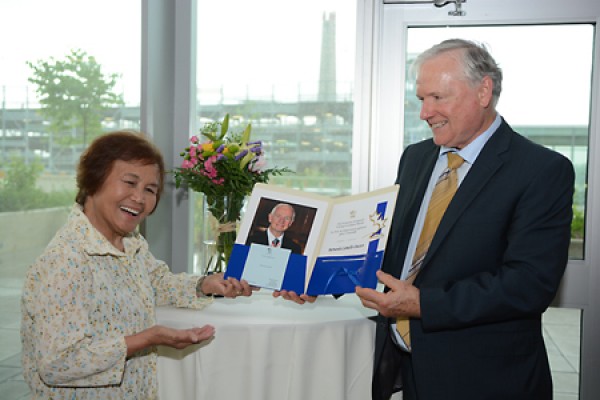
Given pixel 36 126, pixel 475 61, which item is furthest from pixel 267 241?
pixel 36 126

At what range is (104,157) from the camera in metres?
1.83

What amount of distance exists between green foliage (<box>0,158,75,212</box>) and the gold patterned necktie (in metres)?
1.95

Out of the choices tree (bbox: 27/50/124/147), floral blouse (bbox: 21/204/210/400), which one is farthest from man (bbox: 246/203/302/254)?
tree (bbox: 27/50/124/147)

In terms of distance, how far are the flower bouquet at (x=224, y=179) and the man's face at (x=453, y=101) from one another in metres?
0.99

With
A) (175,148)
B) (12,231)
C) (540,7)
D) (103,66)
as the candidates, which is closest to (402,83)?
(540,7)

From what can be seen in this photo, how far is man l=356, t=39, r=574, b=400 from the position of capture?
5.75 ft

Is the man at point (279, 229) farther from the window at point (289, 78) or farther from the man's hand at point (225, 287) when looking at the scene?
the window at point (289, 78)

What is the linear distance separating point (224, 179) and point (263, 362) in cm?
83

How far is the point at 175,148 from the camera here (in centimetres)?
360

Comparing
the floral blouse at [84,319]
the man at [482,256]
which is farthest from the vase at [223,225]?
the man at [482,256]

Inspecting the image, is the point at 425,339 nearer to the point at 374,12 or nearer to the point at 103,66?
the point at 374,12

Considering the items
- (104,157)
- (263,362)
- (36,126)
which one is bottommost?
(263,362)

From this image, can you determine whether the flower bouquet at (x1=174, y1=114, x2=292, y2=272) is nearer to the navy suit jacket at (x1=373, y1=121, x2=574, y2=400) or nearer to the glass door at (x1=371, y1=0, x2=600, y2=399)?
the navy suit jacket at (x1=373, y1=121, x2=574, y2=400)

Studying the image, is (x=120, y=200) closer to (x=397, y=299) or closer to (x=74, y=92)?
(x=397, y=299)
